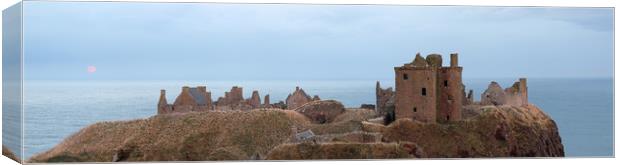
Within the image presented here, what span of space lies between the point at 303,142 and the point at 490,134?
10.3 ft

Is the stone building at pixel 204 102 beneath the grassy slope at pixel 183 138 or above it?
above

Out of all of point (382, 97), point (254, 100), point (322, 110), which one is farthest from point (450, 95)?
point (254, 100)

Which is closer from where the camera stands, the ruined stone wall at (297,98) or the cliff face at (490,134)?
the ruined stone wall at (297,98)

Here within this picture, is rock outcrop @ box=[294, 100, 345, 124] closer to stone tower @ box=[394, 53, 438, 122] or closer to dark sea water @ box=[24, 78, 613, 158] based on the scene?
dark sea water @ box=[24, 78, 613, 158]

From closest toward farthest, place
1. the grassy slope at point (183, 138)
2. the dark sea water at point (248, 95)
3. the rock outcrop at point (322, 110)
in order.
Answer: the dark sea water at point (248, 95) → the grassy slope at point (183, 138) → the rock outcrop at point (322, 110)

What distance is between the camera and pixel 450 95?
72.3ft

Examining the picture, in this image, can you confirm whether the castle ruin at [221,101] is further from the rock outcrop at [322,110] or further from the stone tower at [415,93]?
the stone tower at [415,93]

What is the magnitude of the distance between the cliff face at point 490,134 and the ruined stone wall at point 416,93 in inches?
6.1

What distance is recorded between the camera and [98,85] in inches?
815

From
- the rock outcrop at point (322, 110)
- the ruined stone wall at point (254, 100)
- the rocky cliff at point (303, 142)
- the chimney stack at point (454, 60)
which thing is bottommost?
the rocky cliff at point (303, 142)

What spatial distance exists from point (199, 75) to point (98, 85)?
5.20 ft

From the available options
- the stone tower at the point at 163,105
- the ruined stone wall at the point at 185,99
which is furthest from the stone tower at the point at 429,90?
the stone tower at the point at 163,105

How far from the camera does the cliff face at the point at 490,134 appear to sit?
2181 cm

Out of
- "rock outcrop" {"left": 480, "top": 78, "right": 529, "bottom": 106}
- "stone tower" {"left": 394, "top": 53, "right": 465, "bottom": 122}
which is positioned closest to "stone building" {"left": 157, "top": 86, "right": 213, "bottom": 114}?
"stone tower" {"left": 394, "top": 53, "right": 465, "bottom": 122}
